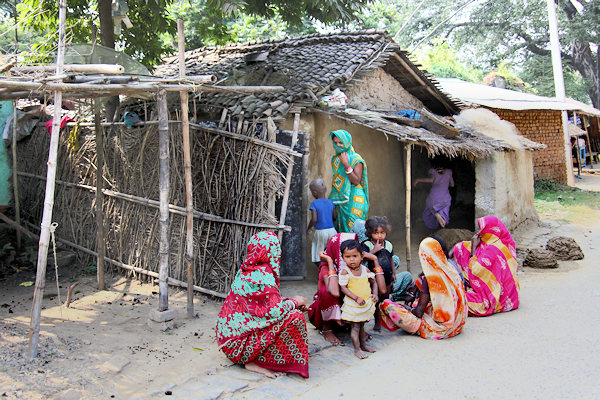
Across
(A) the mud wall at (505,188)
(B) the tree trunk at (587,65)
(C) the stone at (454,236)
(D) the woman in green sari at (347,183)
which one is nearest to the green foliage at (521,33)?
(B) the tree trunk at (587,65)

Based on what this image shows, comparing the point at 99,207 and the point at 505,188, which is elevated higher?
the point at 505,188

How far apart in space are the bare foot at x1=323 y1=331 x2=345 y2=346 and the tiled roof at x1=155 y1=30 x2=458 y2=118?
2.78m

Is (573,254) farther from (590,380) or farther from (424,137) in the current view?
(590,380)

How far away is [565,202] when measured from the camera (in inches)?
530

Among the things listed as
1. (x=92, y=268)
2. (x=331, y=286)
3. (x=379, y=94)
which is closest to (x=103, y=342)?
(x=331, y=286)

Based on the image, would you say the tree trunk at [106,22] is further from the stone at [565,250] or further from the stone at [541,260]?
the stone at [565,250]

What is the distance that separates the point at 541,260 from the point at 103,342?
6.08m

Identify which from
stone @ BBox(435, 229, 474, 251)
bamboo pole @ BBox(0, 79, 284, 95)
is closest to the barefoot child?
bamboo pole @ BBox(0, 79, 284, 95)

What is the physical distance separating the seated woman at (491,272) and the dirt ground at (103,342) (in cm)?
139

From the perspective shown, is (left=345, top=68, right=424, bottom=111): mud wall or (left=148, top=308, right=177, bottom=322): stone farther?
(left=345, top=68, right=424, bottom=111): mud wall

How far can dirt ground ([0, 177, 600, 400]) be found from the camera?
3928mm

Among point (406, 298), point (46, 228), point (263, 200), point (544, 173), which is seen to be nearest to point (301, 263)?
point (263, 200)

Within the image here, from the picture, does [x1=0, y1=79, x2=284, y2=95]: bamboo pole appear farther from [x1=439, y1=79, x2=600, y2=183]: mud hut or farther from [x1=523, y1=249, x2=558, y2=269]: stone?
[x1=439, y1=79, x2=600, y2=183]: mud hut

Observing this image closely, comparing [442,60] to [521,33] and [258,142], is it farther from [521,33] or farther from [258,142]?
[258,142]
